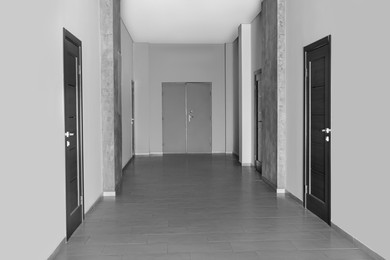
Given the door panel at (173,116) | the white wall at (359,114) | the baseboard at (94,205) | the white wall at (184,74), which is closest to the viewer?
the white wall at (359,114)

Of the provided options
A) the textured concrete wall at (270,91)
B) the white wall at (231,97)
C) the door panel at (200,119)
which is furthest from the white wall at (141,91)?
the textured concrete wall at (270,91)

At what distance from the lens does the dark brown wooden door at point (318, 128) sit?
538 cm

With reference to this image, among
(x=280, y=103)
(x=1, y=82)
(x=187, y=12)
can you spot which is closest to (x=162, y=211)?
(x=280, y=103)

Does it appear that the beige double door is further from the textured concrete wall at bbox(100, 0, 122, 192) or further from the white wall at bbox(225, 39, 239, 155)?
the textured concrete wall at bbox(100, 0, 122, 192)

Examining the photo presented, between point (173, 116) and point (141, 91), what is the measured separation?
131 cm

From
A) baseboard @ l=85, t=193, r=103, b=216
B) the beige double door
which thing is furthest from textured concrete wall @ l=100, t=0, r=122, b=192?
the beige double door

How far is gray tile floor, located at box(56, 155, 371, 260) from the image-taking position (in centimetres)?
434

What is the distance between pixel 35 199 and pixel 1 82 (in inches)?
43.1

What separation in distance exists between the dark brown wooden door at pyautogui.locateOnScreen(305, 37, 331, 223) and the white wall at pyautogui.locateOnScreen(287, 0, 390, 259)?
0.55ft

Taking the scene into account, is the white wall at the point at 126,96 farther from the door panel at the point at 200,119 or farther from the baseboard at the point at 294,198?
the baseboard at the point at 294,198

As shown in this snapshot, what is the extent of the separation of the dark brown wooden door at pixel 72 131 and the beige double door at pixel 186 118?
8.84 meters

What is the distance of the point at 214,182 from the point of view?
8.70 m

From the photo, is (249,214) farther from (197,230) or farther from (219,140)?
(219,140)

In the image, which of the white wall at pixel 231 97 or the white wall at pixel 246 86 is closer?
the white wall at pixel 246 86
